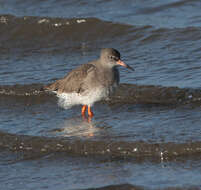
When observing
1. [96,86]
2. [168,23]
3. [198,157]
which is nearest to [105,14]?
[168,23]

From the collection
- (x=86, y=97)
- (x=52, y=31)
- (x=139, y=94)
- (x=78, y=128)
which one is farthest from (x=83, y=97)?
(x=52, y=31)

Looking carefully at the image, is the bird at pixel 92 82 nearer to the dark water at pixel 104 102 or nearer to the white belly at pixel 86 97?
the white belly at pixel 86 97

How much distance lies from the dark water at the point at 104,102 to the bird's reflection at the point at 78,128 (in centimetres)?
2

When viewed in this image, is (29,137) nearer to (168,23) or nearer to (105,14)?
(168,23)

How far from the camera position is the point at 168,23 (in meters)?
13.3

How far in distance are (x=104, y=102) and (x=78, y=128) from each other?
1.46 meters

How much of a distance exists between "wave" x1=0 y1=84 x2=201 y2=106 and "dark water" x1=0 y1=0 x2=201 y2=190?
0.02 m

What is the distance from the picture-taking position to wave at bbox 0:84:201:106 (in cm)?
941

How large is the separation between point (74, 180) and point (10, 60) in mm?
6550

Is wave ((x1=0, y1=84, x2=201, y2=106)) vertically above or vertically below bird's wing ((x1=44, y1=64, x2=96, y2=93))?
below

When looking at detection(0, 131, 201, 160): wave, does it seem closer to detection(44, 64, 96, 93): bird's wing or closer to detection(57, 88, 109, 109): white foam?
detection(57, 88, 109, 109): white foam

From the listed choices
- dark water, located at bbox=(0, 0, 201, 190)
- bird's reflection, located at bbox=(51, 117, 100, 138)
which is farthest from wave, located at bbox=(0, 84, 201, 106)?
bird's reflection, located at bbox=(51, 117, 100, 138)

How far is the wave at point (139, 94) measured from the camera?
30.9 feet

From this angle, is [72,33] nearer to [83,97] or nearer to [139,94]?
[139,94]
